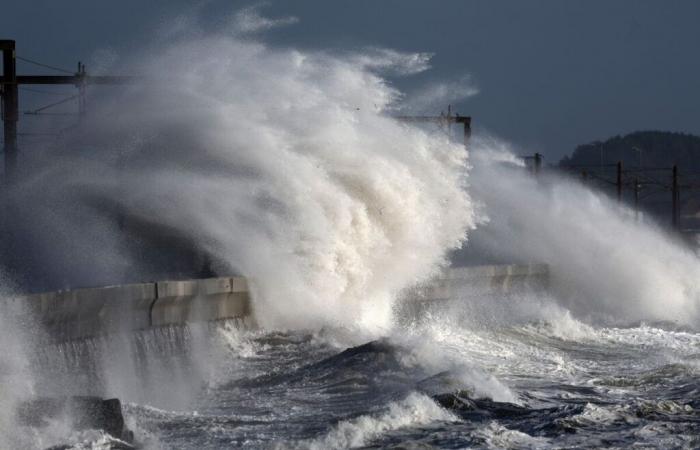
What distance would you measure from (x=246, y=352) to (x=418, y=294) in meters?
6.11

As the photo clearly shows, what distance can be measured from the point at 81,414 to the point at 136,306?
401 centimetres

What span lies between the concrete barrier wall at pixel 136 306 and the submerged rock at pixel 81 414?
1613 mm

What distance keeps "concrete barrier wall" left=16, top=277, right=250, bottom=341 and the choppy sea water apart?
413mm

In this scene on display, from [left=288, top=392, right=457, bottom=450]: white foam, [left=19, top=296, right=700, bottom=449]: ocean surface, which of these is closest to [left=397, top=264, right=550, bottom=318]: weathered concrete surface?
[left=19, top=296, right=700, bottom=449]: ocean surface

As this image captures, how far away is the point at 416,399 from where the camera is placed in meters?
11.5

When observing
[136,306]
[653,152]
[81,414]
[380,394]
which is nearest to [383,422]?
→ [380,394]

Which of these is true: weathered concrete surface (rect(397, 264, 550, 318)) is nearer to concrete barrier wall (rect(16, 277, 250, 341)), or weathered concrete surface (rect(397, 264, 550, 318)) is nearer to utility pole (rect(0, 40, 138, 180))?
concrete barrier wall (rect(16, 277, 250, 341))

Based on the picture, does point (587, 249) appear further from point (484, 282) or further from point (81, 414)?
point (81, 414)

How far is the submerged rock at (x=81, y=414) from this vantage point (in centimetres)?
941

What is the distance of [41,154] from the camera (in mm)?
20719

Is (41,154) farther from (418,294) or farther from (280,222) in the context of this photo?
(418,294)

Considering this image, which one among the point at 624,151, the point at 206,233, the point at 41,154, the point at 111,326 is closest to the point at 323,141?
the point at 206,233

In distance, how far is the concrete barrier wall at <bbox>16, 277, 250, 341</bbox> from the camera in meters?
11.9

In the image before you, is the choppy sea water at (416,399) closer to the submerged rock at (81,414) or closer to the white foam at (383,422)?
the white foam at (383,422)
